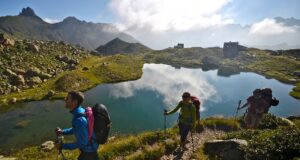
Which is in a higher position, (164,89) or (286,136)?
(286,136)

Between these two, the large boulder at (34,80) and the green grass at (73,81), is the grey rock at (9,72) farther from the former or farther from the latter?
the green grass at (73,81)

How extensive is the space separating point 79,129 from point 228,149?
10.7m

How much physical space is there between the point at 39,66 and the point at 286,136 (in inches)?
3524

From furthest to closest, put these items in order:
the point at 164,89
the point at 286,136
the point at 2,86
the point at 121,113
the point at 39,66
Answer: the point at 39,66
the point at 164,89
the point at 2,86
the point at 121,113
the point at 286,136

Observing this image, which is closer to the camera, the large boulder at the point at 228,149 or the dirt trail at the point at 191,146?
the large boulder at the point at 228,149

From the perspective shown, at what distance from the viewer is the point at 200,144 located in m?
20.5

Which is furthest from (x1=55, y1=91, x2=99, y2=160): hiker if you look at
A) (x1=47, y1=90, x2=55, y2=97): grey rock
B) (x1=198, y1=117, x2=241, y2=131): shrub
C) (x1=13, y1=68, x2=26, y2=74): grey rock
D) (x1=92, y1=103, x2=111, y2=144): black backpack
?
(x1=13, y1=68, x2=26, y2=74): grey rock

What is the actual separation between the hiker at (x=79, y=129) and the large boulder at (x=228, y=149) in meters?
9.25

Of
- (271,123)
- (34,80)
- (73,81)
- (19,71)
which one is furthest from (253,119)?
(19,71)

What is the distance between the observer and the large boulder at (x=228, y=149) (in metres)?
15.9

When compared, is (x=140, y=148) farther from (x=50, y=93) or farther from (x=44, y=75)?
(x=44, y=75)

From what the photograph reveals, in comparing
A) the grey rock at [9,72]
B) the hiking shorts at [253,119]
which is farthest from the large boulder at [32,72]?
the hiking shorts at [253,119]

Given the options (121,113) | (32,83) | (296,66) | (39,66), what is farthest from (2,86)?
(296,66)

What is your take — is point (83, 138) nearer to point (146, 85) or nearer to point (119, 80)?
point (146, 85)
